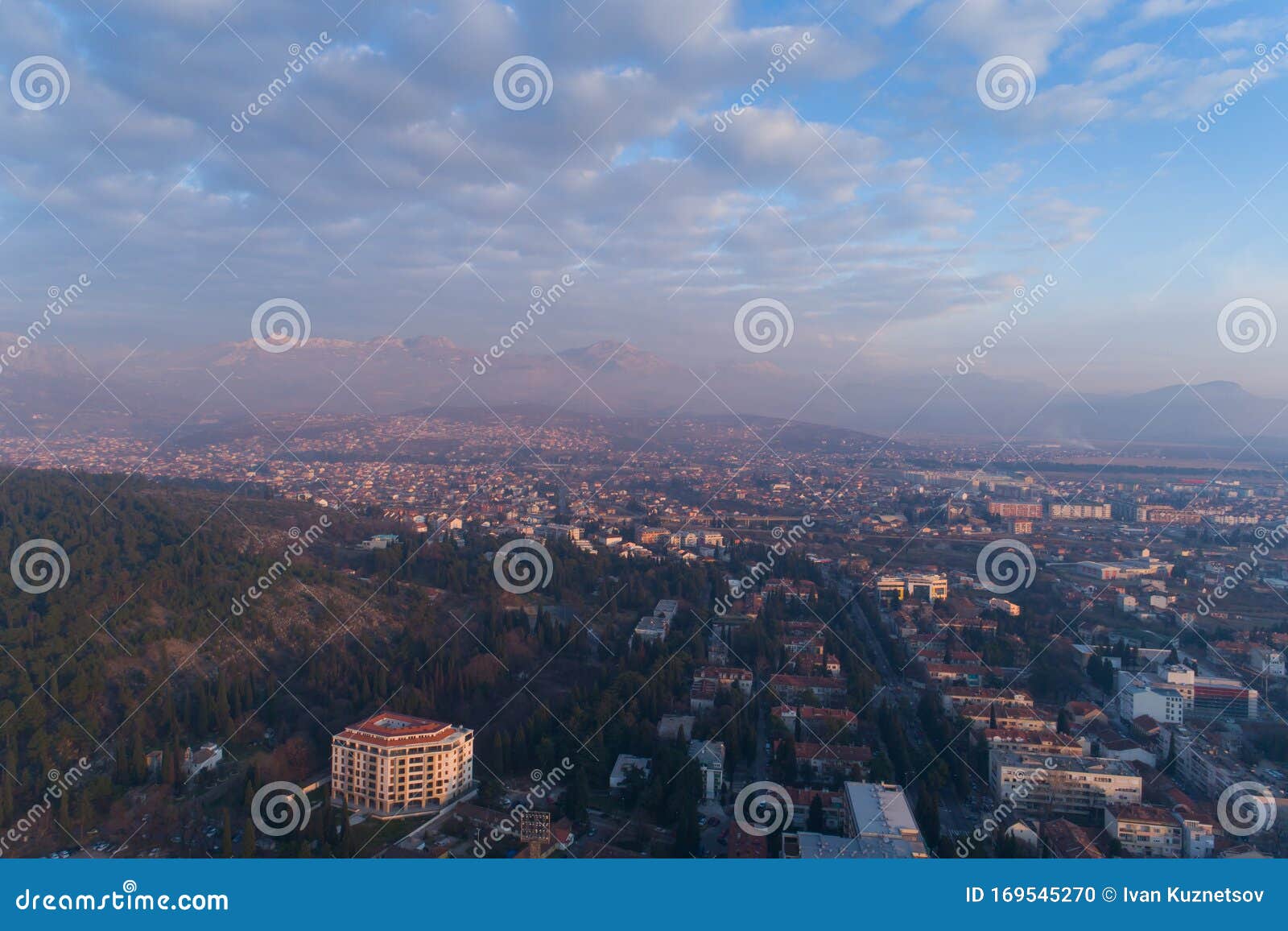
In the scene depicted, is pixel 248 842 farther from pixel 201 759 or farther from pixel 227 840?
pixel 201 759

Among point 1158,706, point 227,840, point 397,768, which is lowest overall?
point 227,840

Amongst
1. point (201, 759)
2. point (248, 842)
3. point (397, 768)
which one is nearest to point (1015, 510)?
point (397, 768)

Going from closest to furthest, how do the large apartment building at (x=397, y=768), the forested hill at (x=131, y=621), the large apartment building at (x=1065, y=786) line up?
1. the large apartment building at (x=397, y=768)
2. the large apartment building at (x=1065, y=786)
3. the forested hill at (x=131, y=621)

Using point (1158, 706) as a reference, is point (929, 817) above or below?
below

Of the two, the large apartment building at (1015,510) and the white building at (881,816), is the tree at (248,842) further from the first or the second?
the large apartment building at (1015,510)

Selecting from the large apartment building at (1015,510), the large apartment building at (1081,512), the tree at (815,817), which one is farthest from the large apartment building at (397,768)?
the large apartment building at (1081,512)

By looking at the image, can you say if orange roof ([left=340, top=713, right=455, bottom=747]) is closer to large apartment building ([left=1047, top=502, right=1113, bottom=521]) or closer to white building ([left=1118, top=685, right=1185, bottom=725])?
white building ([left=1118, top=685, right=1185, bottom=725])

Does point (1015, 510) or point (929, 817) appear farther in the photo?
point (1015, 510)

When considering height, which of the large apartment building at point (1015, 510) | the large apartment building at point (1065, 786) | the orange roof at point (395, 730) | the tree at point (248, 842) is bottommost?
the tree at point (248, 842)
